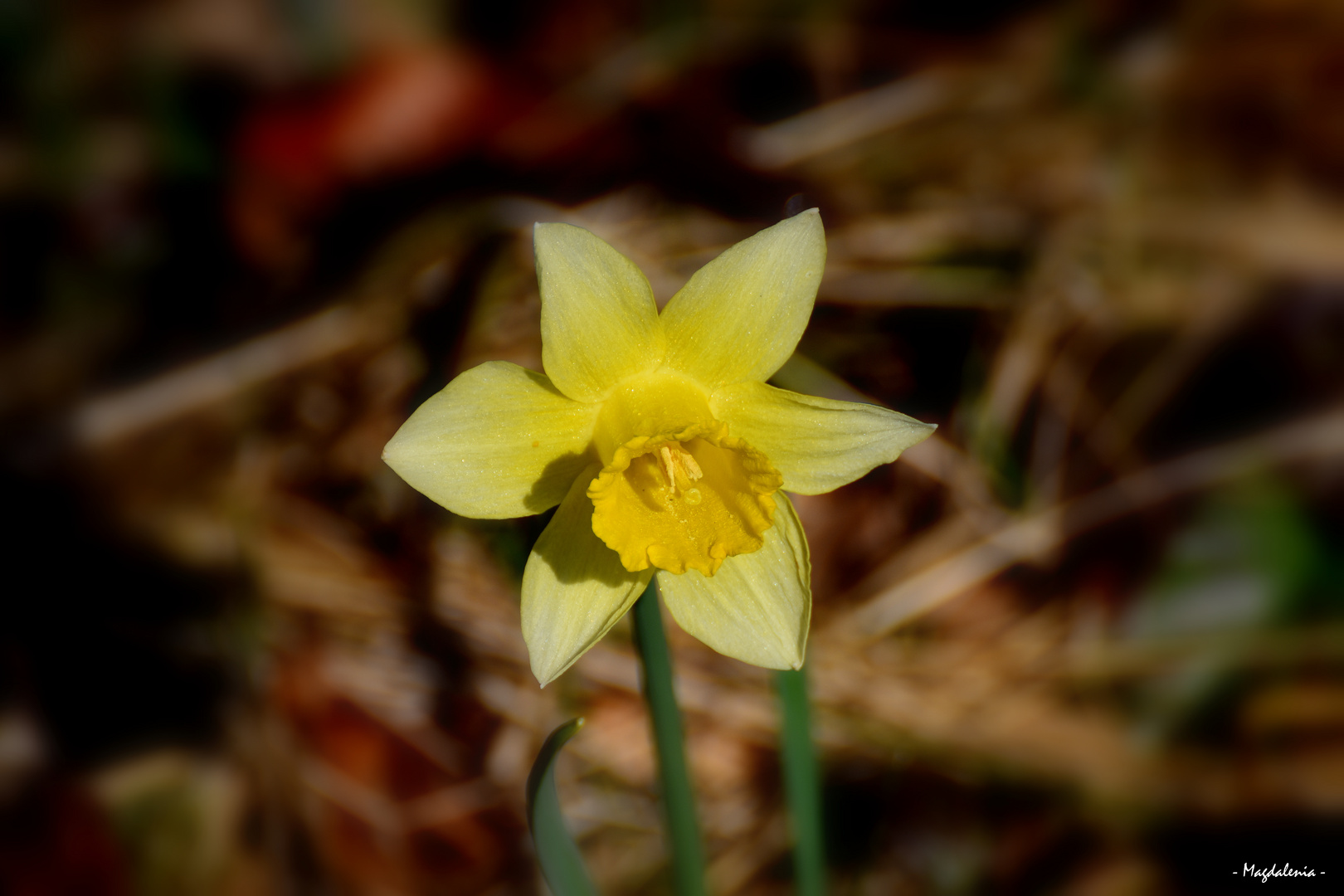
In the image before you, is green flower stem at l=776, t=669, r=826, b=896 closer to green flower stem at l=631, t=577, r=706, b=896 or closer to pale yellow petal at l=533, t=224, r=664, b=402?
green flower stem at l=631, t=577, r=706, b=896

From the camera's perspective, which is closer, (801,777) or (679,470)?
(801,777)

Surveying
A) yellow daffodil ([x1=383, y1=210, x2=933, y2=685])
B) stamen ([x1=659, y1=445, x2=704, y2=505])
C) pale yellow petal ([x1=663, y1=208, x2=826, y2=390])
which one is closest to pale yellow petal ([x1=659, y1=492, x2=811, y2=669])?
yellow daffodil ([x1=383, y1=210, x2=933, y2=685])

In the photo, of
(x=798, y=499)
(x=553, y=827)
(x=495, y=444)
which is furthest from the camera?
(x=798, y=499)

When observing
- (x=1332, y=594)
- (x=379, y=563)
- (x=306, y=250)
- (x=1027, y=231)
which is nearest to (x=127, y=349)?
(x=306, y=250)

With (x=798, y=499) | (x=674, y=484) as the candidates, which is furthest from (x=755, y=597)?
(x=798, y=499)

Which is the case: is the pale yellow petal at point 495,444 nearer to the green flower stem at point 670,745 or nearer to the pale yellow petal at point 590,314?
the pale yellow petal at point 590,314

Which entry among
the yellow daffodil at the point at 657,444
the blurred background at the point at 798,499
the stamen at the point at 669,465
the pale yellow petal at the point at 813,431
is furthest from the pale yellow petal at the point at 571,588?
the blurred background at the point at 798,499

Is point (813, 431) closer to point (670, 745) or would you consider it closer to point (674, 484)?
point (674, 484)
